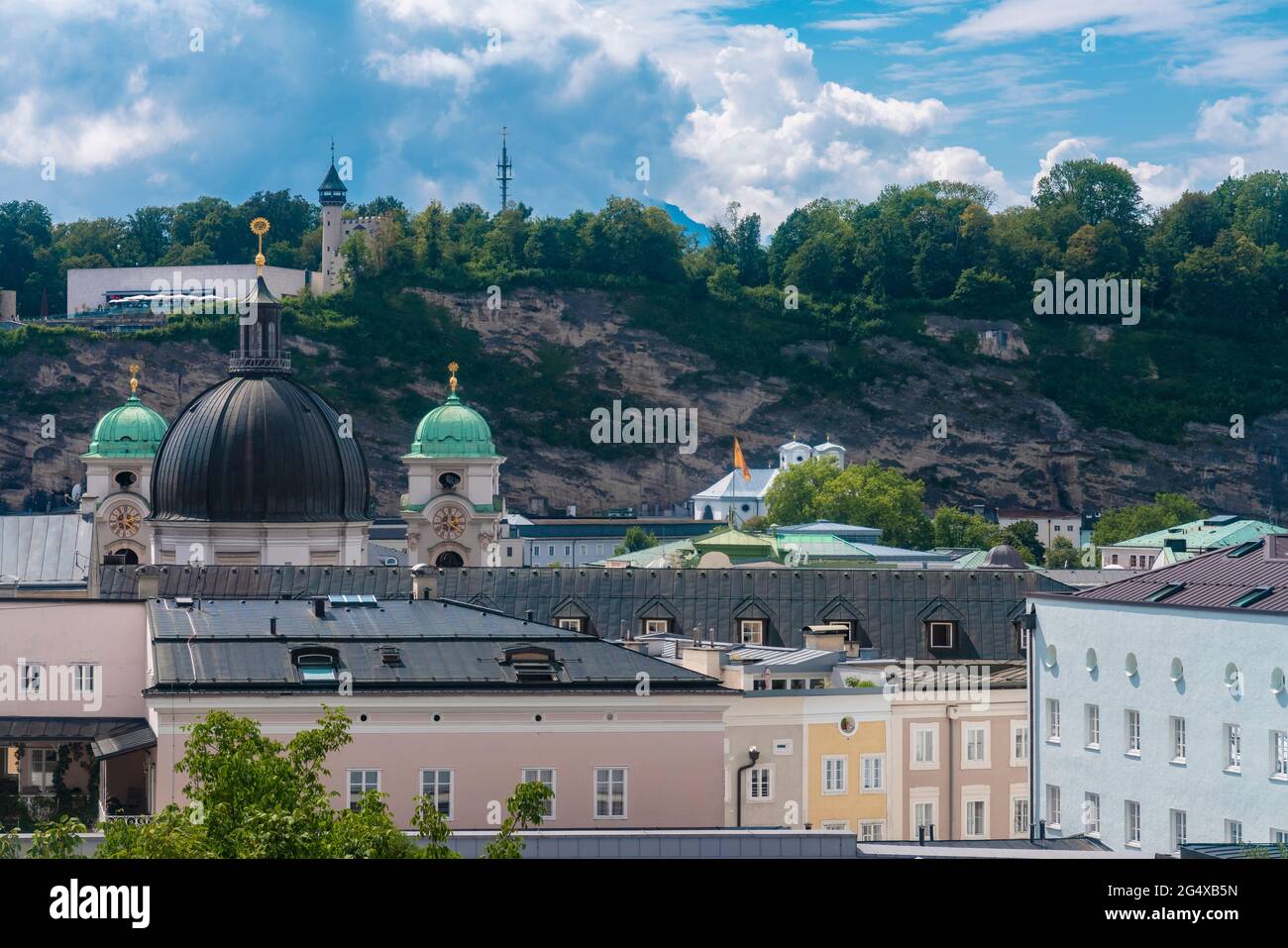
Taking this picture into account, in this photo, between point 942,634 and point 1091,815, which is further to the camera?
point 942,634

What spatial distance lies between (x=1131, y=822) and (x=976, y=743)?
33.1ft

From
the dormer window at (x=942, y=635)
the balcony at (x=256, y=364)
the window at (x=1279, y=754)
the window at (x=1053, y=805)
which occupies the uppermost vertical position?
the balcony at (x=256, y=364)

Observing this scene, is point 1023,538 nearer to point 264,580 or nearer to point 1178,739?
point 264,580

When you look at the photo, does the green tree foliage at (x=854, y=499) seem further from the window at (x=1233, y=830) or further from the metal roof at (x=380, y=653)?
the window at (x=1233, y=830)

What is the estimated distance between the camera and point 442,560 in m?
101

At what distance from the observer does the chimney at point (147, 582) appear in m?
66.2

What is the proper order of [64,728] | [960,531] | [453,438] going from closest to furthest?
[64,728] < [453,438] < [960,531]

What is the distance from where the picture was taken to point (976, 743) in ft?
172

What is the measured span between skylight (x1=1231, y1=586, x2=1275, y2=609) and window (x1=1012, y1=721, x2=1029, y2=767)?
439 inches

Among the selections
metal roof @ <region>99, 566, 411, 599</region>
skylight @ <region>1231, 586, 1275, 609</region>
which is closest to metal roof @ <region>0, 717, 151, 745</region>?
skylight @ <region>1231, 586, 1275, 609</region>

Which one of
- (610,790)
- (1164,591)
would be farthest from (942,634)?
(610,790)

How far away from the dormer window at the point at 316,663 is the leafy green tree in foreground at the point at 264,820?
1551 cm

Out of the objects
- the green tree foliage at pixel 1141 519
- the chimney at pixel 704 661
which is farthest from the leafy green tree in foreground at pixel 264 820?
the green tree foliage at pixel 1141 519
